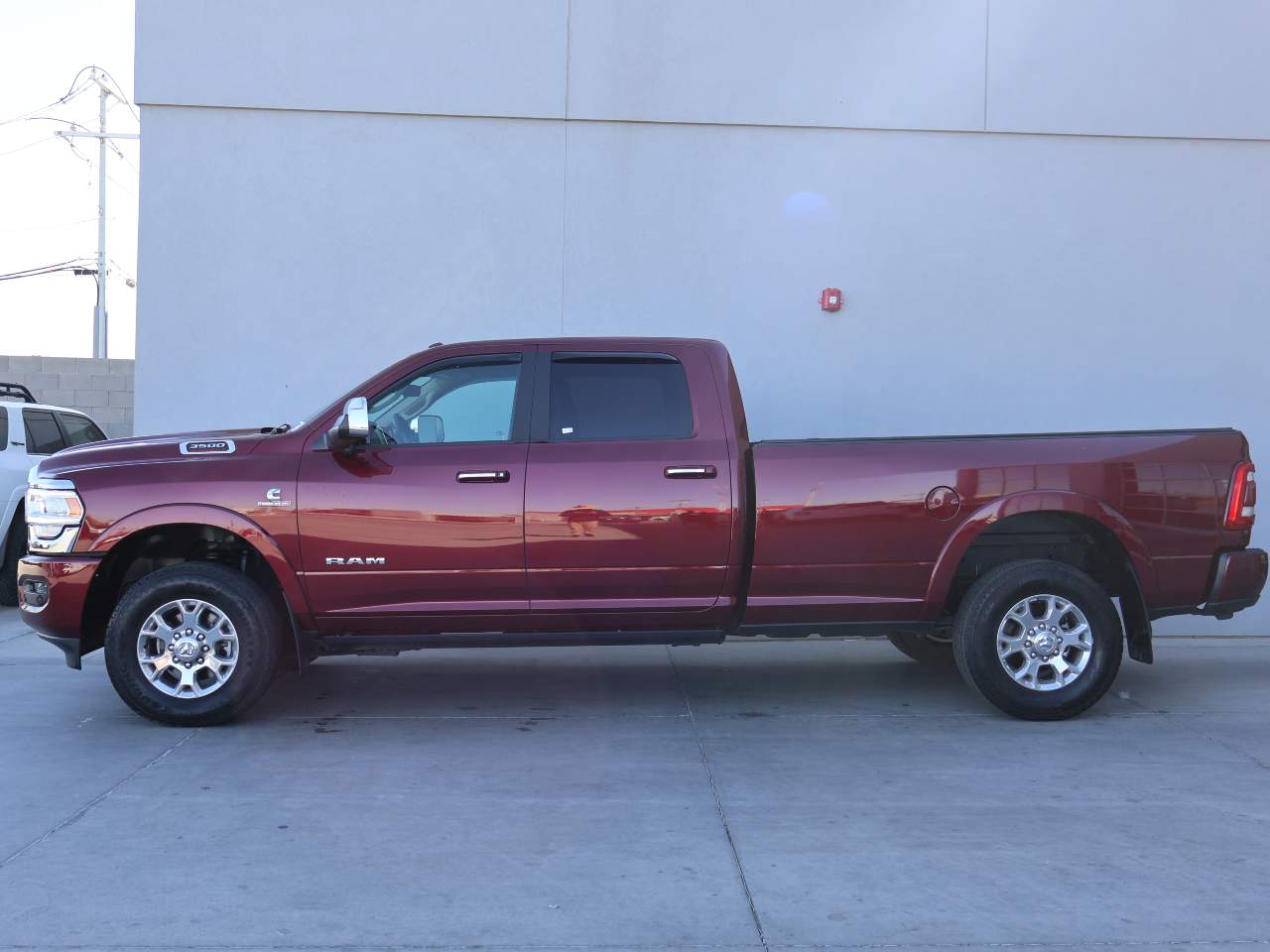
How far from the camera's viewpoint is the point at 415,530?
20.3 ft

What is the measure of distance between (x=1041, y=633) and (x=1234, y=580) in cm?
110

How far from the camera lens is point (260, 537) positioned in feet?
20.3

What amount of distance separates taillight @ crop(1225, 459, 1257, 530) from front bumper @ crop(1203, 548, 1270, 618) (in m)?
0.17

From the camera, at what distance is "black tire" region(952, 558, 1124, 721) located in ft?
20.8

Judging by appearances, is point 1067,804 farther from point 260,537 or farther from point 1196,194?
point 1196,194

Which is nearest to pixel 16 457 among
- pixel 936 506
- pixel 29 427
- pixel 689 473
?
pixel 29 427

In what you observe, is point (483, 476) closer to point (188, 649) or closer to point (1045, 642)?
point (188, 649)

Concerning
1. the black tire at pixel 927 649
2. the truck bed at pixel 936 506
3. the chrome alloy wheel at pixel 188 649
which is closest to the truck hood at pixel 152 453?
the chrome alloy wheel at pixel 188 649

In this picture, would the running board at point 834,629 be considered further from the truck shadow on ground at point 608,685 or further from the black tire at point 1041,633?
the truck shadow on ground at point 608,685

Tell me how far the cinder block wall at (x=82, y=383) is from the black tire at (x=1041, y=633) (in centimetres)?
1398

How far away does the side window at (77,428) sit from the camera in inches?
465

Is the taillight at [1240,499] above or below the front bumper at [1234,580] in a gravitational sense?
above

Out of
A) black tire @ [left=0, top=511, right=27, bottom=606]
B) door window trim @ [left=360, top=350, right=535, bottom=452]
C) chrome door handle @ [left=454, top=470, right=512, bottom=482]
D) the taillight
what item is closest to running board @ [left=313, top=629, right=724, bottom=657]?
chrome door handle @ [left=454, top=470, right=512, bottom=482]

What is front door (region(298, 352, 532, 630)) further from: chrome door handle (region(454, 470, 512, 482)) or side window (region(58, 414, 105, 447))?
side window (region(58, 414, 105, 447))
